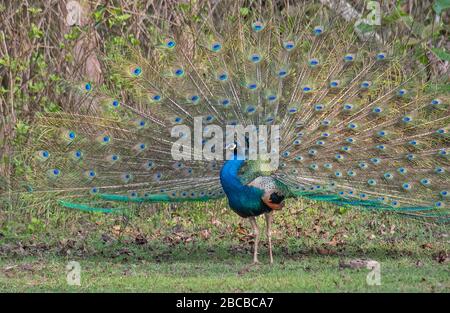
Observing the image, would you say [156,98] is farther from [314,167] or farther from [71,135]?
[314,167]

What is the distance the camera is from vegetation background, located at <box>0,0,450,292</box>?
7.88 meters

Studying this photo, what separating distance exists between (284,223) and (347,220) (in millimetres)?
710

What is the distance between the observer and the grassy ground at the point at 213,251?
682 cm

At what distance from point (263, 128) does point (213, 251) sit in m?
1.58

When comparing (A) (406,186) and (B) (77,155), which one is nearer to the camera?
→ (A) (406,186)

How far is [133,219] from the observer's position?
988cm

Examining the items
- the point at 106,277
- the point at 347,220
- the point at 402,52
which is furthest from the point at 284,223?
the point at 106,277

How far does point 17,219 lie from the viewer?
9586 mm

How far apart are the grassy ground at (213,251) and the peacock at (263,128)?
54 centimetres

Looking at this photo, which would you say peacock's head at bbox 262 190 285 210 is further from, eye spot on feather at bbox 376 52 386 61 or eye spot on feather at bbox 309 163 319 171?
eye spot on feather at bbox 376 52 386 61

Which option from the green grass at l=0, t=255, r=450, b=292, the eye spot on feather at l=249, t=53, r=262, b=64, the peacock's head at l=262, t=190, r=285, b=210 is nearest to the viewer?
the green grass at l=0, t=255, r=450, b=292

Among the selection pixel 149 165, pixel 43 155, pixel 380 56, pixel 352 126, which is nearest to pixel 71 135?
pixel 43 155

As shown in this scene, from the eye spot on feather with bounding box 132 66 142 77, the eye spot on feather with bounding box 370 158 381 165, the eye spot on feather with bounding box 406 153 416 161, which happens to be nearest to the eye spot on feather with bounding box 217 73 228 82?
the eye spot on feather with bounding box 132 66 142 77

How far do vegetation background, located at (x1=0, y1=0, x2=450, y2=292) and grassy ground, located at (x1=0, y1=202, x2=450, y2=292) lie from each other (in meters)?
0.02
